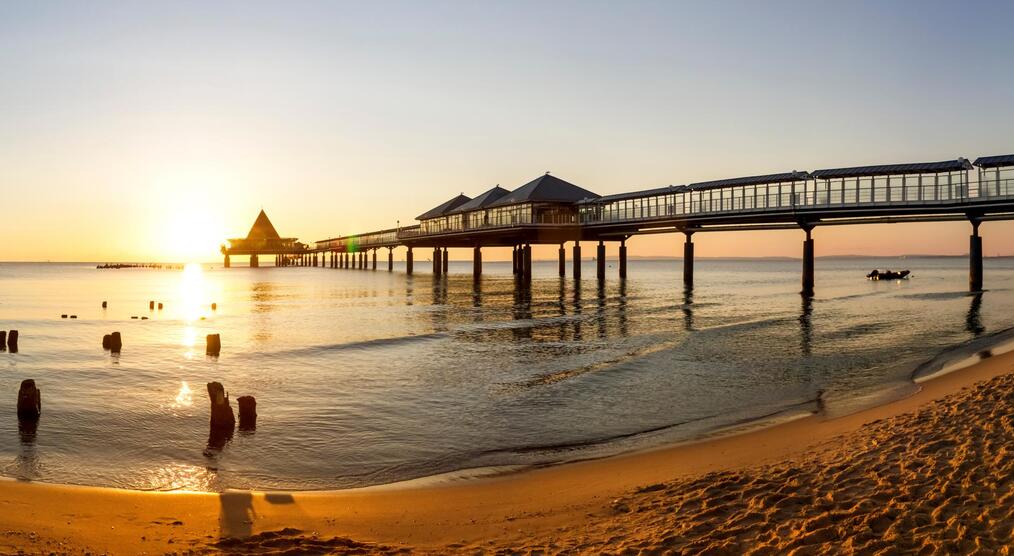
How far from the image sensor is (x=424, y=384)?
1841 cm

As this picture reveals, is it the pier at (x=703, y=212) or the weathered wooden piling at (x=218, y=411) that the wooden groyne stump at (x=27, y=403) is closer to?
the weathered wooden piling at (x=218, y=411)

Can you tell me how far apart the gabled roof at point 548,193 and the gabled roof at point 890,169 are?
84.4ft

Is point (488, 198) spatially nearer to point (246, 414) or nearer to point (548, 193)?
point (548, 193)

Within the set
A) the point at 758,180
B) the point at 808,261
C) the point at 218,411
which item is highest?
the point at 758,180

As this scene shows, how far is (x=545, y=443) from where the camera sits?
12.3m

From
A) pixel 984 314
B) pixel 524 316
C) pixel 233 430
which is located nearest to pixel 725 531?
pixel 233 430

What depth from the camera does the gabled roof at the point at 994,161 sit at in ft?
126

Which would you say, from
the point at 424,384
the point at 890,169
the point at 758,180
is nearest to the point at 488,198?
the point at 758,180

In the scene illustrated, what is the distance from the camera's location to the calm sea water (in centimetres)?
1155

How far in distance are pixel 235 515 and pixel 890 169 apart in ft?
145

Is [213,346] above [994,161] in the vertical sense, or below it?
below

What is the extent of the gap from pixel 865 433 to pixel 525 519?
21.4 ft

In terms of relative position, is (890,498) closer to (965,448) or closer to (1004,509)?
(1004,509)

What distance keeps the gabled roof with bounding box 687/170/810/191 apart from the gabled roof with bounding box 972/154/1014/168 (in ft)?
31.3
